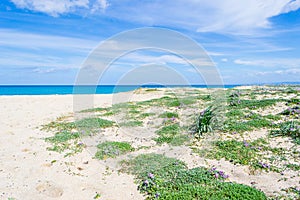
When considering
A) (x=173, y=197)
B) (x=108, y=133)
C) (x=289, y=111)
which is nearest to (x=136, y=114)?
(x=108, y=133)

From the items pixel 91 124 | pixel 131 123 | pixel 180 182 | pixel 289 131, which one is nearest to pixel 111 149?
pixel 180 182

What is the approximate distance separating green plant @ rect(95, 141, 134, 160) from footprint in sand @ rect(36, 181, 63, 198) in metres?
2.43

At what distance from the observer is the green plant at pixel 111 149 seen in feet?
32.0

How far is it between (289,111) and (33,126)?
52.0ft

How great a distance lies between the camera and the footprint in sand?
22.9 feet

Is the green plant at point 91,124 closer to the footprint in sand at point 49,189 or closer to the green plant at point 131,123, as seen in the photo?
the green plant at point 131,123

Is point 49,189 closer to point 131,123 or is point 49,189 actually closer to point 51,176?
point 51,176

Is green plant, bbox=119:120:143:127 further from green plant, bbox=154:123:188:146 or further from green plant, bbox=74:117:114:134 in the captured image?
green plant, bbox=154:123:188:146

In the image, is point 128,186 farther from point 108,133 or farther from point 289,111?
point 289,111

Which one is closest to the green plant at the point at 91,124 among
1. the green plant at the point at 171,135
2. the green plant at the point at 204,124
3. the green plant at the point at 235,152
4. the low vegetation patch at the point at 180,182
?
the green plant at the point at 171,135

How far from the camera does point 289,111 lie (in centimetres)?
1366

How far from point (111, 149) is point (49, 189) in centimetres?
337

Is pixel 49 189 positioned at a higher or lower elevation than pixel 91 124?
lower

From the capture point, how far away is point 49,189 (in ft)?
23.7
